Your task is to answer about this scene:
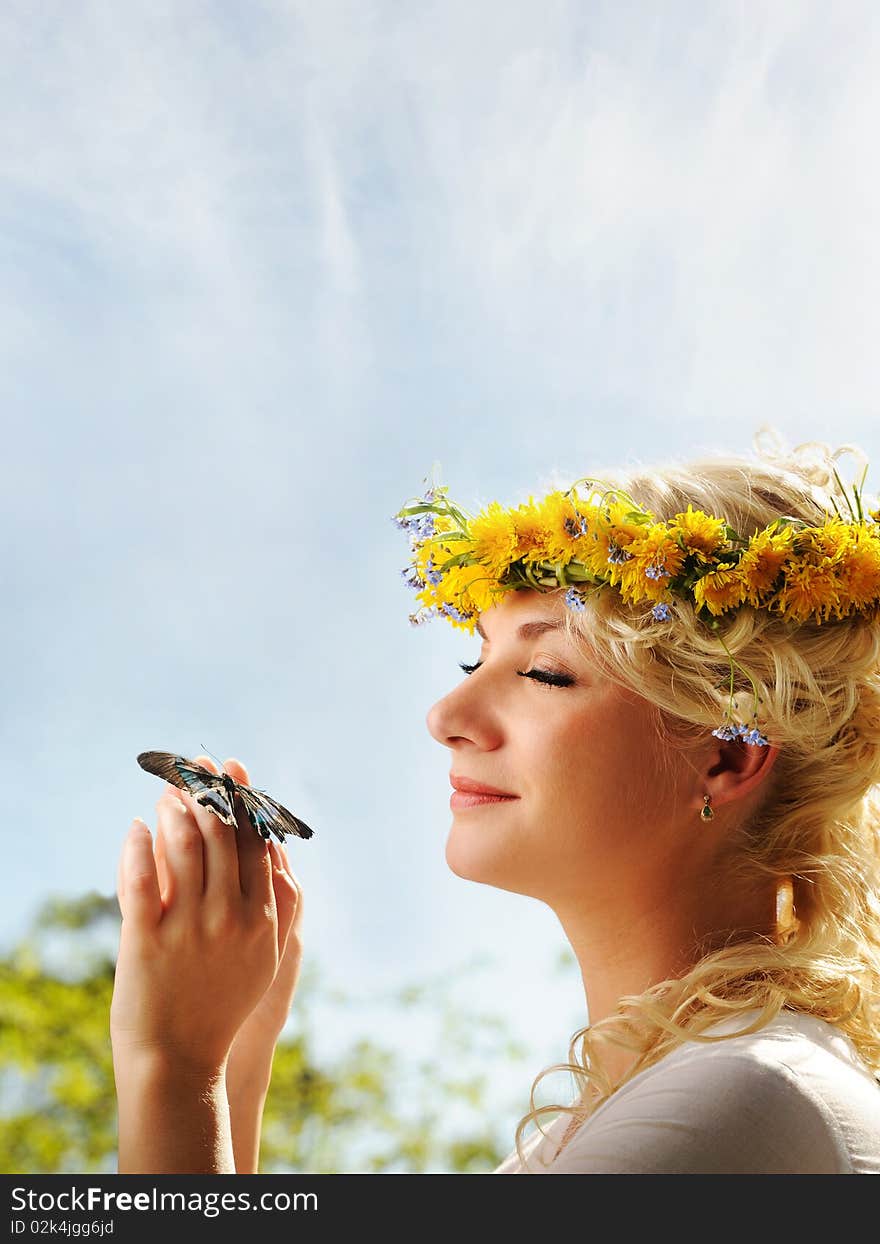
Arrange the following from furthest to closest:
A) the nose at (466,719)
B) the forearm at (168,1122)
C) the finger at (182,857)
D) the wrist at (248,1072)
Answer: the wrist at (248,1072) < the nose at (466,719) < the finger at (182,857) < the forearm at (168,1122)

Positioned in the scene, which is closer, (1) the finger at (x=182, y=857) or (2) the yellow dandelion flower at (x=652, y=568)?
(1) the finger at (x=182, y=857)

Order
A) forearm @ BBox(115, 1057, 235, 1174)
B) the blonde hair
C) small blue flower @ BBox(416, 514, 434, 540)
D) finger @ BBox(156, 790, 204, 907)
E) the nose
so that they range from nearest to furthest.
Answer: forearm @ BBox(115, 1057, 235, 1174), finger @ BBox(156, 790, 204, 907), the blonde hair, the nose, small blue flower @ BBox(416, 514, 434, 540)

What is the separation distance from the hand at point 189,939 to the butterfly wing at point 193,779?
0.02m

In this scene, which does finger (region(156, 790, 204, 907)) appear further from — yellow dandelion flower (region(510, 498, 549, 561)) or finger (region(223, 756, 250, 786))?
yellow dandelion flower (region(510, 498, 549, 561))

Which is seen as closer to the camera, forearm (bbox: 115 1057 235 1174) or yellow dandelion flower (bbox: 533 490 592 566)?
forearm (bbox: 115 1057 235 1174)

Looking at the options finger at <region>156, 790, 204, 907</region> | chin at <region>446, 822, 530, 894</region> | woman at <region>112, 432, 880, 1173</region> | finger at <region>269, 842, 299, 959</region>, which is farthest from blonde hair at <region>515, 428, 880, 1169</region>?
finger at <region>156, 790, 204, 907</region>

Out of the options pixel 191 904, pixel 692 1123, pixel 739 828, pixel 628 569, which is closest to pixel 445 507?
pixel 628 569

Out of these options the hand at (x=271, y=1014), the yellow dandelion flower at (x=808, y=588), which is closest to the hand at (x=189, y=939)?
the hand at (x=271, y=1014)

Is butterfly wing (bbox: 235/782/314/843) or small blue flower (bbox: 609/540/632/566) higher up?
small blue flower (bbox: 609/540/632/566)

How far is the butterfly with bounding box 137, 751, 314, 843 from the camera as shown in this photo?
1481 mm

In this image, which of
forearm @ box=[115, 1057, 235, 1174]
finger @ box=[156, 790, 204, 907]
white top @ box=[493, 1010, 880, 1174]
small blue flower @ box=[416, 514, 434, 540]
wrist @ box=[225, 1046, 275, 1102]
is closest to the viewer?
white top @ box=[493, 1010, 880, 1174]

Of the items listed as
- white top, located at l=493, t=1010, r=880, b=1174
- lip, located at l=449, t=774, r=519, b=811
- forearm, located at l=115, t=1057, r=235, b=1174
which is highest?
lip, located at l=449, t=774, r=519, b=811

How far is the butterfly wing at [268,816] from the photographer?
5.04 feet

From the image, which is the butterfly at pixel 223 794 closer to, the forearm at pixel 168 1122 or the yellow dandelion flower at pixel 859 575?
the forearm at pixel 168 1122
